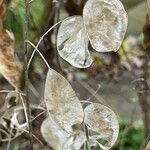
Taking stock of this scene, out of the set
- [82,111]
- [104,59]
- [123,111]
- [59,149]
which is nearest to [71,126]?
[82,111]

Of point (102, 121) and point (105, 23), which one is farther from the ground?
point (105, 23)

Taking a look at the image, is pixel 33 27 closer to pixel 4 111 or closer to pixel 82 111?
pixel 4 111

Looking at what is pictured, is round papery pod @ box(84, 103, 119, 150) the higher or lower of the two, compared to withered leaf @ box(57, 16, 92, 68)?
lower

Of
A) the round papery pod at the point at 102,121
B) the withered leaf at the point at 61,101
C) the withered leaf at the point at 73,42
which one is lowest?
the round papery pod at the point at 102,121

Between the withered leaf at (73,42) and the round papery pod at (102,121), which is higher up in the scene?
the withered leaf at (73,42)

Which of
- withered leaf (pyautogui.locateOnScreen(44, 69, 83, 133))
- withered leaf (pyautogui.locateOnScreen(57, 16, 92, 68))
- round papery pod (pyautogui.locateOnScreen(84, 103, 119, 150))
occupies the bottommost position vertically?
round papery pod (pyautogui.locateOnScreen(84, 103, 119, 150))
